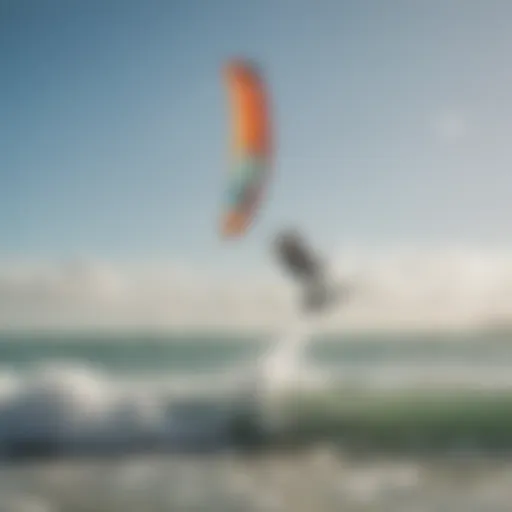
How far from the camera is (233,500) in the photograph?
190 centimetres

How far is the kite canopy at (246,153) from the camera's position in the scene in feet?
6.33

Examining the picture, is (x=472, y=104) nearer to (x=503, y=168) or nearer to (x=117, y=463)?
(x=503, y=168)

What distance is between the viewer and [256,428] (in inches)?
75.2

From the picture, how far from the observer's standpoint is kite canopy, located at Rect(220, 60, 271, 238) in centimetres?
193

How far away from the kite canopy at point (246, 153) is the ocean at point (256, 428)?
0.27 meters

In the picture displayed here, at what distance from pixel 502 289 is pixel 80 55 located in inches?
41.9

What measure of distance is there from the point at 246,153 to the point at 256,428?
60cm

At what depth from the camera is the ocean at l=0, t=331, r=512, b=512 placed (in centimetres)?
190

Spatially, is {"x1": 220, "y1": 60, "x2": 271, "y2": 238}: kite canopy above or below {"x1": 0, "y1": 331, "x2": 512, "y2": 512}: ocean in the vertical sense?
above

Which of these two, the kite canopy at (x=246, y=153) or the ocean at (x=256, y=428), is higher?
the kite canopy at (x=246, y=153)

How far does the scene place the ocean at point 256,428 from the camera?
6.24 ft

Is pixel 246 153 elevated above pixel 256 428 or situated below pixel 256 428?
above

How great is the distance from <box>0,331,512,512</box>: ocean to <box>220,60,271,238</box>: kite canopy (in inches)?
10.6

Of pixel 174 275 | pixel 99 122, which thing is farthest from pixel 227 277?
pixel 99 122
